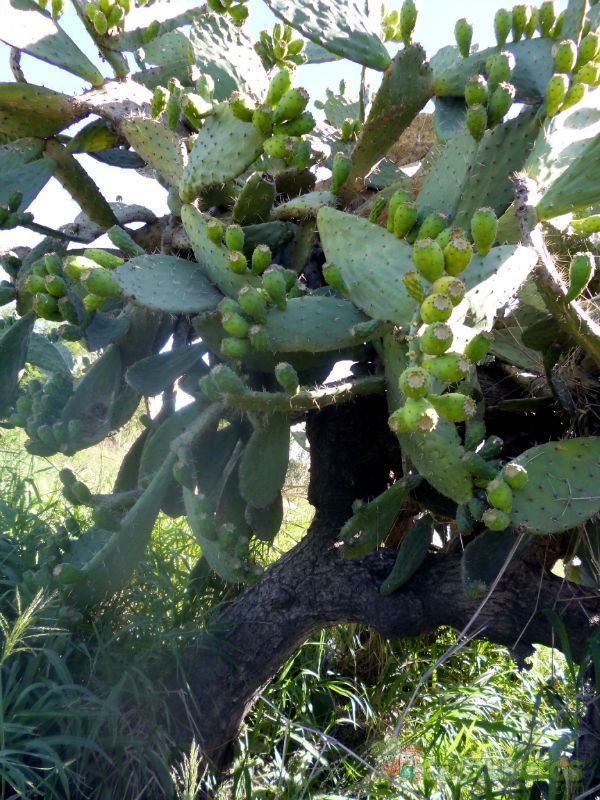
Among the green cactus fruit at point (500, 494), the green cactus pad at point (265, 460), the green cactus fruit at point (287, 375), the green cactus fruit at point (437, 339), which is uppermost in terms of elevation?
the green cactus fruit at point (437, 339)

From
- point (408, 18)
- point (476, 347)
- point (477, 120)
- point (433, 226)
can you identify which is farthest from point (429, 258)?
point (408, 18)

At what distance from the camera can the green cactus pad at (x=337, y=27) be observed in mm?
1546

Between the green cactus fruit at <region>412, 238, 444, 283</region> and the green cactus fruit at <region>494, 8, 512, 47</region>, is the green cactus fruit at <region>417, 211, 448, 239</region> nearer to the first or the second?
the green cactus fruit at <region>412, 238, 444, 283</region>

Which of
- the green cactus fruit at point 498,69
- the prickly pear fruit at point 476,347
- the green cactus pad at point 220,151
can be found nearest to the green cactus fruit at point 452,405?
Result: the prickly pear fruit at point 476,347

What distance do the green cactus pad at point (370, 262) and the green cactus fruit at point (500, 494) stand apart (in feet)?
1.02

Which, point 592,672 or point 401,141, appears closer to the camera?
point 592,672

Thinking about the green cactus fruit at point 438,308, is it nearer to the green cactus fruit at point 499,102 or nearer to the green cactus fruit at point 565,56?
the green cactus fruit at point 499,102

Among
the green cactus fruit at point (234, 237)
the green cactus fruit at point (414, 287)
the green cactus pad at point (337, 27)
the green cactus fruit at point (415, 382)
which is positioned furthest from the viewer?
the green cactus pad at point (337, 27)

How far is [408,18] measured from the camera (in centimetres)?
168

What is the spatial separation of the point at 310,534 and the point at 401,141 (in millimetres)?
1273

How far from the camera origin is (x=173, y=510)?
5.99ft

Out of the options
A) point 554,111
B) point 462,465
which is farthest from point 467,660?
point 554,111

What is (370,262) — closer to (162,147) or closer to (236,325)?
(236,325)

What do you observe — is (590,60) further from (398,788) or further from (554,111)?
(398,788)
